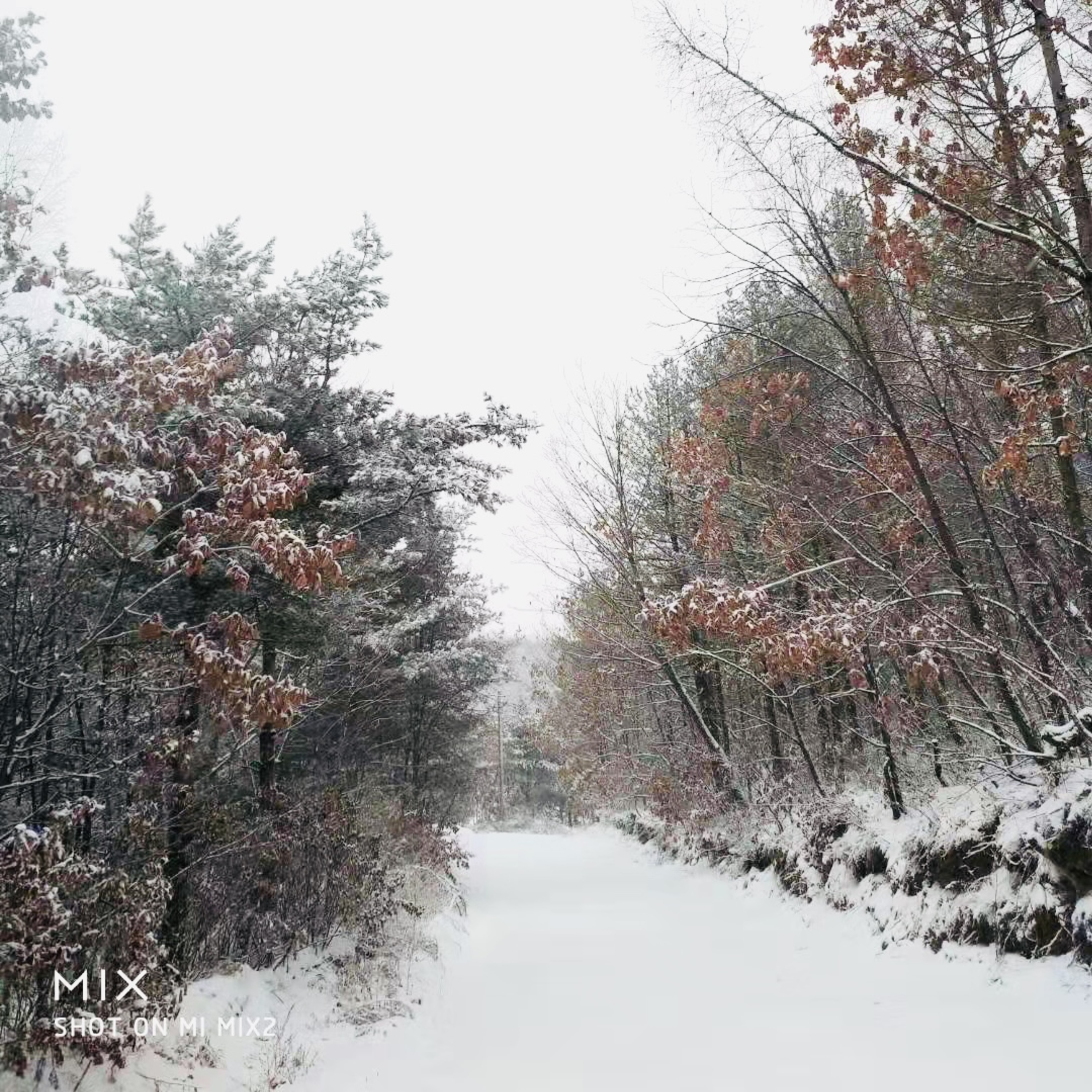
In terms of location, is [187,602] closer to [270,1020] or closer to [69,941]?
[69,941]

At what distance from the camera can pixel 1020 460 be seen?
169 inches

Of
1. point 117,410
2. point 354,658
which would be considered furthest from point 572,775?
point 117,410

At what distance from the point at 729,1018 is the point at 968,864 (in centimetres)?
232

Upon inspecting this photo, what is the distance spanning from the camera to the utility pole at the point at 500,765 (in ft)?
136

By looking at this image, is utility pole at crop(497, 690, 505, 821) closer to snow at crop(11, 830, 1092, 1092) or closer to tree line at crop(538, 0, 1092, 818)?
tree line at crop(538, 0, 1092, 818)

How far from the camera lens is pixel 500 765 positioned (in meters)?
43.4

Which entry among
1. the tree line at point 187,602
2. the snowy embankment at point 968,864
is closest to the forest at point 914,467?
the snowy embankment at point 968,864

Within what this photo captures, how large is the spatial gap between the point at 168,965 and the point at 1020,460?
6.18 m

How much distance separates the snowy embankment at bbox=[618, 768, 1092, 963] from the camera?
184 inches

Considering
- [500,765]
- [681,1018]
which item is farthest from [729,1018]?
[500,765]

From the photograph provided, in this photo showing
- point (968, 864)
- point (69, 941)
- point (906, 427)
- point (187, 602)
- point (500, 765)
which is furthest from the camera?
point (500, 765)

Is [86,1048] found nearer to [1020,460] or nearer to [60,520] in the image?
[60,520]

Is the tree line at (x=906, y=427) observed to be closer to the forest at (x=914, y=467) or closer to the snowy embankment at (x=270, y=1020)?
the forest at (x=914, y=467)

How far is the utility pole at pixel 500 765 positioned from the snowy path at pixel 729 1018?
3322 centimetres
